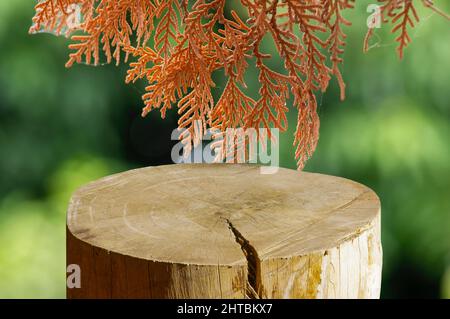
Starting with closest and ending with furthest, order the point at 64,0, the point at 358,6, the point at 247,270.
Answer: the point at 247,270 < the point at 64,0 < the point at 358,6

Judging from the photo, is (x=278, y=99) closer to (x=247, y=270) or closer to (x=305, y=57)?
(x=305, y=57)

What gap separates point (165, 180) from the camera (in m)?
2.06

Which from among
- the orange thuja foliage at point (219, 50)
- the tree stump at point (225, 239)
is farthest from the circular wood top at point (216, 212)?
the orange thuja foliage at point (219, 50)

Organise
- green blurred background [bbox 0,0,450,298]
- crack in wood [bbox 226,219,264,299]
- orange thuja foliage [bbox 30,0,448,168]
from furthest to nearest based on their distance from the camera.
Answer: green blurred background [bbox 0,0,450,298], orange thuja foliage [bbox 30,0,448,168], crack in wood [bbox 226,219,264,299]

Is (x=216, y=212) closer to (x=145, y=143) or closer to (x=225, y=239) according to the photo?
(x=225, y=239)

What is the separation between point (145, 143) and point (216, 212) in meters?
2.03

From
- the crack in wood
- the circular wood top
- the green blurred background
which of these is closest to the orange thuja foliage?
the circular wood top

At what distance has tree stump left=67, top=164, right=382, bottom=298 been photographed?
1.53 meters

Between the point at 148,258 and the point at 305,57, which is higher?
the point at 305,57

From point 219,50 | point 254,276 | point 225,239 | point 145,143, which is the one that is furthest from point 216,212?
point 145,143

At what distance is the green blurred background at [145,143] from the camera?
136 inches

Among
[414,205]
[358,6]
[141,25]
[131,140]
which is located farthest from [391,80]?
[141,25]

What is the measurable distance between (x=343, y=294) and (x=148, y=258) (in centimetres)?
46

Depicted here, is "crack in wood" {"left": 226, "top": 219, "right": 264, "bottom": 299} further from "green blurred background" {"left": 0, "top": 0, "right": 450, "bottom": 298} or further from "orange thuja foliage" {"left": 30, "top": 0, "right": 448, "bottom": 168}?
"green blurred background" {"left": 0, "top": 0, "right": 450, "bottom": 298}
